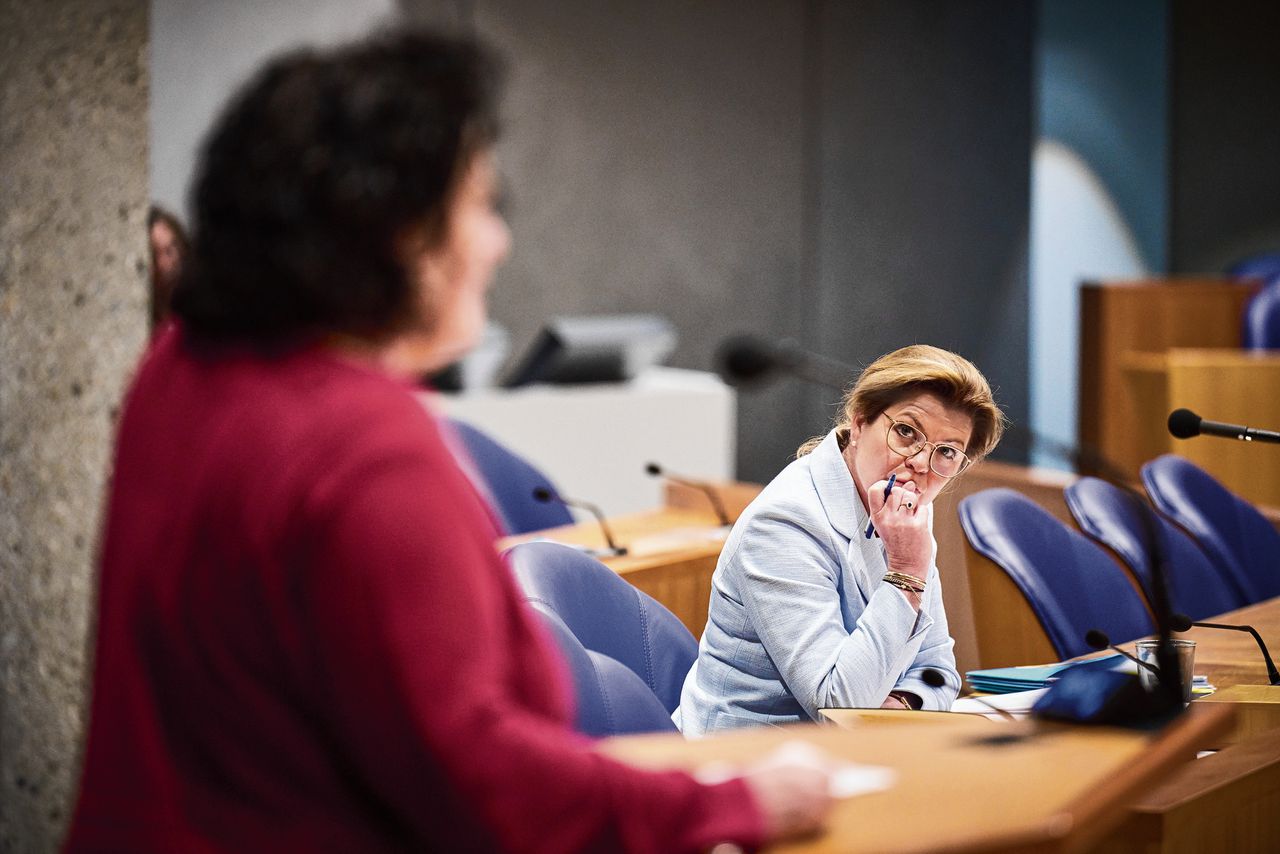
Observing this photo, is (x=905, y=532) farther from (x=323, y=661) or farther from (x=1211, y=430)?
(x=323, y=661)

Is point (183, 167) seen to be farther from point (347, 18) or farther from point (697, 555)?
point (697, 555)

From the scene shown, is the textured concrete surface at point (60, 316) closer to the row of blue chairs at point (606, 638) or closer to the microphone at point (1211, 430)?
the row of blue chairs at point (606, 638)

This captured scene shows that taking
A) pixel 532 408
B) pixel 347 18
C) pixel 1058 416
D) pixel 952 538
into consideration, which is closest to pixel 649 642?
pixel 952 538

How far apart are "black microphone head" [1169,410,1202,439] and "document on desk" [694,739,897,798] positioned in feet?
5.70

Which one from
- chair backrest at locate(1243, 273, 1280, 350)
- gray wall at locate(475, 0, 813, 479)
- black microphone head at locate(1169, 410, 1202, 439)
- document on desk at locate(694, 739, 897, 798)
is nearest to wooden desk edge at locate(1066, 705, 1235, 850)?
document on desk at locate(694, 739, 897, 798)

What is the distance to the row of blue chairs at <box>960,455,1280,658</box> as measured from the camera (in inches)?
111

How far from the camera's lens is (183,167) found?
17.6 ft

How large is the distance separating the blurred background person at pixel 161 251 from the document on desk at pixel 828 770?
1364 millimetres

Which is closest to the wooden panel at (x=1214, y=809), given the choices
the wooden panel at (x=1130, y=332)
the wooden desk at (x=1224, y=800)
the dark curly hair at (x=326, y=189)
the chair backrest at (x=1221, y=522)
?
the wooden desk at (x=1224, y=800)

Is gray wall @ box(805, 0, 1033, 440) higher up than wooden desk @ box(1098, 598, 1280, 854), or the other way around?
gray wall @ box(805, 0, 1033, 440)

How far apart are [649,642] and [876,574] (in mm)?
361

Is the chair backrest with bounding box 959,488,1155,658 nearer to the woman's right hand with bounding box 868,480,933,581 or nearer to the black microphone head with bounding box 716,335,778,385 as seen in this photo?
the woman's right hand with bounding box 868,480,933,581

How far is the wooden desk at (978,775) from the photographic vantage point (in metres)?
1.04

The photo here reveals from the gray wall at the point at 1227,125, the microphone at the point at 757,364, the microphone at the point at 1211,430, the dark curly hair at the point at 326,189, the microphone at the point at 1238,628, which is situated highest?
the gray wall at the point at 1227,125
